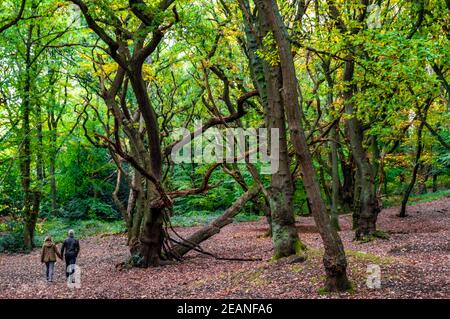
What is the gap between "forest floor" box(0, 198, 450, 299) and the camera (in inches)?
292

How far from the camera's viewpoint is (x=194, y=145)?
2703 centimetres

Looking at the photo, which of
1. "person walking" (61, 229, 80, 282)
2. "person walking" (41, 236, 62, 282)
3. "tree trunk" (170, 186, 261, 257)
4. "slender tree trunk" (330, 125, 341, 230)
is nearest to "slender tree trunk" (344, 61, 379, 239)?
"slender tree trunk" (330, 125, 341, 230)

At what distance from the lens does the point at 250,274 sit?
9578 mm

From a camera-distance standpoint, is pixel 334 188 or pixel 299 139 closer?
pixel 299 139

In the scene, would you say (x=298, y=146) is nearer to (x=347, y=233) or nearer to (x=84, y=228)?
(x=347, y=233)

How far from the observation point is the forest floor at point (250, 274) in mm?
7418

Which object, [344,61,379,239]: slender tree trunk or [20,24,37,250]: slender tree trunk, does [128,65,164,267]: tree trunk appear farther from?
[20,24,37,250]: slender tree trunk

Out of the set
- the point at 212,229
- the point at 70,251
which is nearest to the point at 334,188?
the point at 212,229

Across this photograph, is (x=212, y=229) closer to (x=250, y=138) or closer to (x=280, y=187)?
(x=280, y=187)
